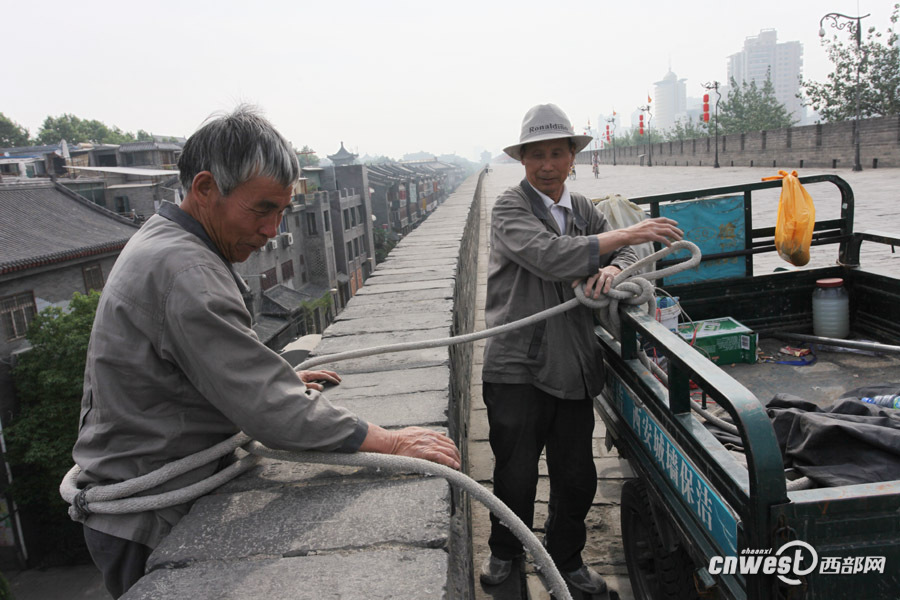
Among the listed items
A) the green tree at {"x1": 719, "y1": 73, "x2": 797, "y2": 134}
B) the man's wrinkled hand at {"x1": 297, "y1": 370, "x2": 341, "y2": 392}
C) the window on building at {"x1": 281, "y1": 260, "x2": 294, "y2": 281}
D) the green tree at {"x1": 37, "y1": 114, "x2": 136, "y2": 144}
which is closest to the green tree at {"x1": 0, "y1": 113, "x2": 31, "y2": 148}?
the green tree at {"x1": 37, "y1": 114, "x2": 136, "y2": 144}

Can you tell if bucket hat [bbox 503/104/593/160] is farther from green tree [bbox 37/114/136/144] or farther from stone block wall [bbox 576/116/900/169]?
green tree [bbox 37/114/136/144]

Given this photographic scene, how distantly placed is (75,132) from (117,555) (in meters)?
77.8

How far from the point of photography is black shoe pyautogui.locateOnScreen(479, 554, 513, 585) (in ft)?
8.53

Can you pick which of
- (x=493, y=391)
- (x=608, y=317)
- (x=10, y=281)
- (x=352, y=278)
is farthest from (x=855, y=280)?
(x=352, y=278)

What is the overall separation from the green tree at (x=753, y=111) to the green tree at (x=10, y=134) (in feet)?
214

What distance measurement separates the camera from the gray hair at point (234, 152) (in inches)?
58.2

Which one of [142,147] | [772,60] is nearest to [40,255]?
[142,147]

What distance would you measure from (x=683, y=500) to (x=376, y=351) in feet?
3.83

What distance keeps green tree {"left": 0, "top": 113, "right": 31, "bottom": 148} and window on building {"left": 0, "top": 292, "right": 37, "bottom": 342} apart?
2057 inches

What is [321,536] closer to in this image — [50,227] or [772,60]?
[50,227]

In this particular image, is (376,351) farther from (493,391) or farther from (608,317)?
(608,317)

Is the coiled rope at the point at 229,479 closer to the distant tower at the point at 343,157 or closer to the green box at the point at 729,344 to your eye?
the green box at the point at 729,344

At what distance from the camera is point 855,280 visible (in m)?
3.92

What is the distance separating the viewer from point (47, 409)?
17625mm
